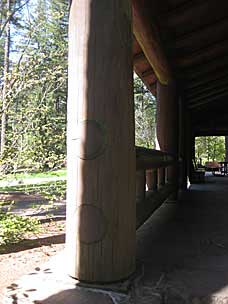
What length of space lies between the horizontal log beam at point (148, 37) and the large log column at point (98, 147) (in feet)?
3.98

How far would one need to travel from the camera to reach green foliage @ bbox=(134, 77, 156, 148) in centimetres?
1514

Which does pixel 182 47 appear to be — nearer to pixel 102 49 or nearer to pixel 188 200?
pixel 188 200

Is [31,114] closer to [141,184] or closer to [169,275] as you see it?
[141,184]

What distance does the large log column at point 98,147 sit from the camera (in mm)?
1917

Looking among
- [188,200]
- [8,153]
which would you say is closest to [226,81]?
[188,200]

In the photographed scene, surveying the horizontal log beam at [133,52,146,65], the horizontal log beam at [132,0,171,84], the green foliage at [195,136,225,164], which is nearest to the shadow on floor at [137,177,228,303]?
the horizontal log beam at [132,0,171,84]

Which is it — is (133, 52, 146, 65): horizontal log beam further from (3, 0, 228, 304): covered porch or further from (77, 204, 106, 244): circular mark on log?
(77, 204, 106, 244): circular mark on log

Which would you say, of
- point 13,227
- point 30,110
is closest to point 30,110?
point 30,110

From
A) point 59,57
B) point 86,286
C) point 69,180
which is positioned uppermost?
point 59,57

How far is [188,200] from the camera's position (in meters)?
5.93

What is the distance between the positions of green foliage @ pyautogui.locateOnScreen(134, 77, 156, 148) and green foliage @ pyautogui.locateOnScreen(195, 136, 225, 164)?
367 inches

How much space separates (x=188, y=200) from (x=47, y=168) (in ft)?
10.8

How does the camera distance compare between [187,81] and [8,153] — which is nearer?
[8,153]

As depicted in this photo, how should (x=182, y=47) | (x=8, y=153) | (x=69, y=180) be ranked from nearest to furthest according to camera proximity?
(x=69, y=180), (x=8, y=153), (x=182, y=47)
